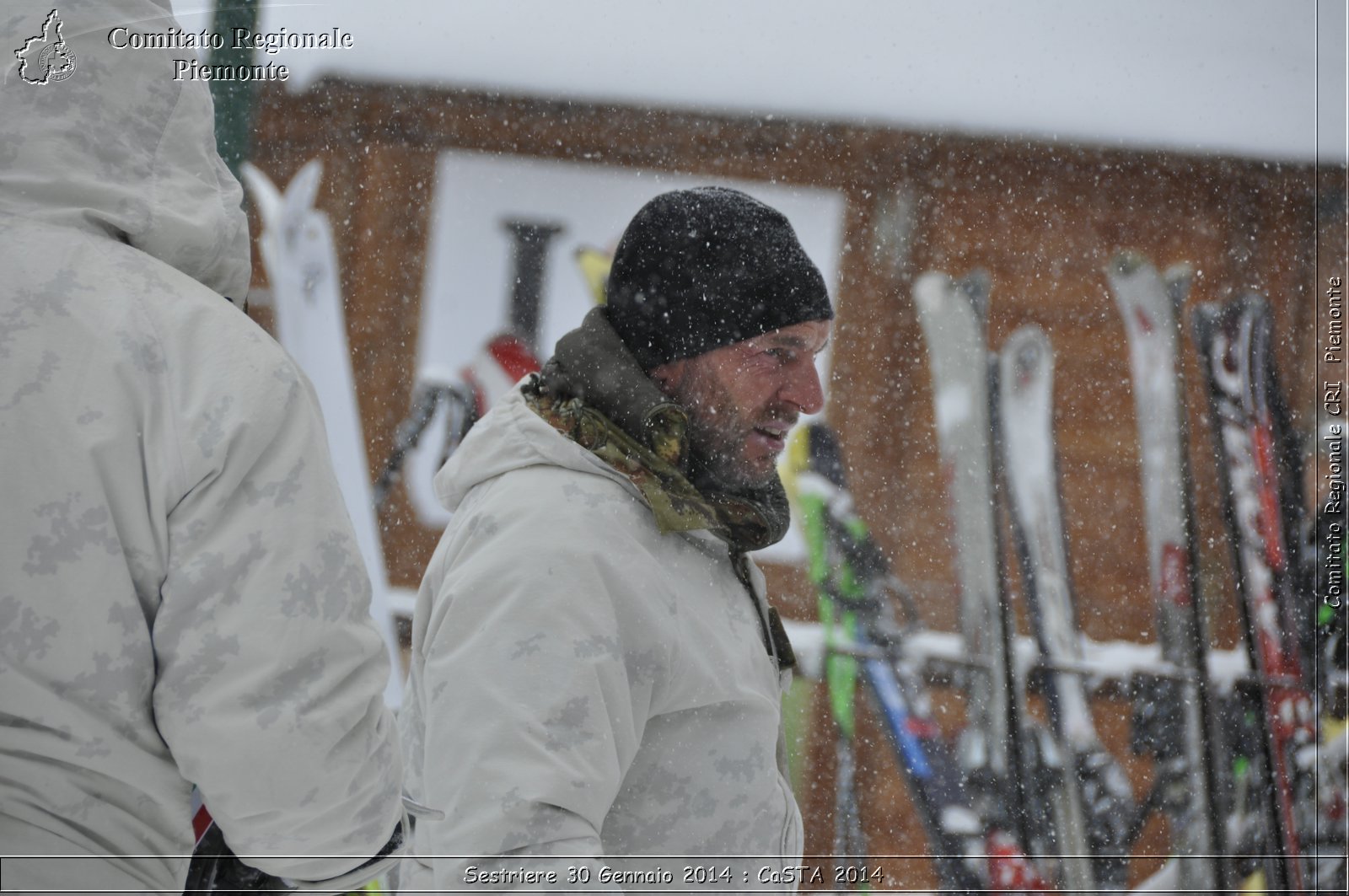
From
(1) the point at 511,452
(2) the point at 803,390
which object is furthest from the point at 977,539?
(1) the point at 511,452

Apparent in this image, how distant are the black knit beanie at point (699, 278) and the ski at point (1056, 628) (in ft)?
7.77

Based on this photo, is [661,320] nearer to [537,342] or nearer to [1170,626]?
[537,342]

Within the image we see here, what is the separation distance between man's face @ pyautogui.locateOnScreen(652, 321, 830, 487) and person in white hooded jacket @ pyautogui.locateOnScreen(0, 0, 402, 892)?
55cm

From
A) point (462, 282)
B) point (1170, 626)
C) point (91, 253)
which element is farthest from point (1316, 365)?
point (91, 253)

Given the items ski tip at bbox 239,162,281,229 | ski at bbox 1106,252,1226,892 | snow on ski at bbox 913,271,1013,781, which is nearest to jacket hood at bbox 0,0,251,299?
ski tip at bbox 239,162,281,229

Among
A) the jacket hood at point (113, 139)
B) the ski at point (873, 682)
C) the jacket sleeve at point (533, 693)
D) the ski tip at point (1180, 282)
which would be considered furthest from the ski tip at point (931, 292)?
the jacket hood at point (113, 139)

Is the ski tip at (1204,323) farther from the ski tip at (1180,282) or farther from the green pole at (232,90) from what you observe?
the green pole at (232,90)

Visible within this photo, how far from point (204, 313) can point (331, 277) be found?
2.88 meters

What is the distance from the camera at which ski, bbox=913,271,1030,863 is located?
10.9 ft

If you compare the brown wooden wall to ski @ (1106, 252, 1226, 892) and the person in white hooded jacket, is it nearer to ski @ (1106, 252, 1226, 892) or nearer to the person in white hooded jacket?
ski @ (1106, 252, 1226, 892)

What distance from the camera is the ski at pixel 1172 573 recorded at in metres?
3.17

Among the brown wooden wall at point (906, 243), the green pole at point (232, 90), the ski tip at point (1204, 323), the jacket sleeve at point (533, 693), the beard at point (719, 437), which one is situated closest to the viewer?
the jacket sleeve at point (533, 693)

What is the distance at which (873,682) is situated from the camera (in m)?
3.46

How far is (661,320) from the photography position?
1.27 meters
